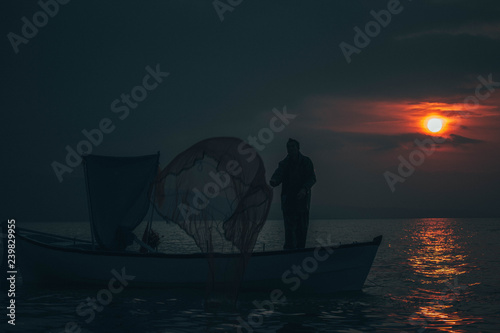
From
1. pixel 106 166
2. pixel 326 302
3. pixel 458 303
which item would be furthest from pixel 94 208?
pixel 458 303

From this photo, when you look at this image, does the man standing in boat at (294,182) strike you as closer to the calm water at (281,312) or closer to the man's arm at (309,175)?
the man's arm at (309,175)

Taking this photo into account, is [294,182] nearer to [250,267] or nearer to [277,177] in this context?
[277,177]

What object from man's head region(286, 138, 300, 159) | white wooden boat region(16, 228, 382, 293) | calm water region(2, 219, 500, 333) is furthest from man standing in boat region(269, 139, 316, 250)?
calm water region(2, 219, 500, 333)

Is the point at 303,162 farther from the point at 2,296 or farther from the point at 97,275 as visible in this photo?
the point at 2,296

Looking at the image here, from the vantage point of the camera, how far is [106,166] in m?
18.9

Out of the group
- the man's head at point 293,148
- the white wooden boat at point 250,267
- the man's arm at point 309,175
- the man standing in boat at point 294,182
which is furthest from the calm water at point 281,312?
the man's head at point 293,148

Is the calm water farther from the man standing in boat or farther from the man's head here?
A: the man's head

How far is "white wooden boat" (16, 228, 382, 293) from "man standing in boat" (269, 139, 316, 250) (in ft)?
2.96

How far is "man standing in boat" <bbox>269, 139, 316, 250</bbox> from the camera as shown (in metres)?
15.9

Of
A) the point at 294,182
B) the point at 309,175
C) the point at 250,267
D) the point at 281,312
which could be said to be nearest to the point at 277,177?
the point at 294,182

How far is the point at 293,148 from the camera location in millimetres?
15883

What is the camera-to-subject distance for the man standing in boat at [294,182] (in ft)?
52.3

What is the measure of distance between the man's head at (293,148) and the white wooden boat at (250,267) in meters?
2.87

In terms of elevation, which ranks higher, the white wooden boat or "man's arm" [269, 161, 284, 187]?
"man's arm" [269, 161, 284, 187]
